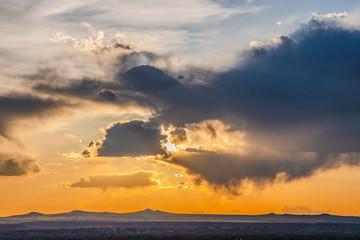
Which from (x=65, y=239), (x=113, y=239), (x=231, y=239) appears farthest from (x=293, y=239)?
(x=65, y=239)

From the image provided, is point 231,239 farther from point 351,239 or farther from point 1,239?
point 1,239

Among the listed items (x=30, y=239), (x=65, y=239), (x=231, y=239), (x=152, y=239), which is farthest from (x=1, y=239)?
(x=231, y=239)

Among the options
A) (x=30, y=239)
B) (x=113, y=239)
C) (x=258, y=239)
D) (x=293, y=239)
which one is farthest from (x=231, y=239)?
(x=30, y=239)

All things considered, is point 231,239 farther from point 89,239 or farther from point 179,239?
point 89,239

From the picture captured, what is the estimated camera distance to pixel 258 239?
16025 centimetres

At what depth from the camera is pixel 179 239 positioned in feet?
526

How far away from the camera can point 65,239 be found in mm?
163250

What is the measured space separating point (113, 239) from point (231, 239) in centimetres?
3488

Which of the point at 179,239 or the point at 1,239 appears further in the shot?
the point at 1,239

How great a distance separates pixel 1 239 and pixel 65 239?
26.5 metres

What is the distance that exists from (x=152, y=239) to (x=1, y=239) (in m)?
50.6

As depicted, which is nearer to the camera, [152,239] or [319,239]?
[152,239]

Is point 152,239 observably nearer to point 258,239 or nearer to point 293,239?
point 258,239

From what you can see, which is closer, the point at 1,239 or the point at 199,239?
the point at 199,239
